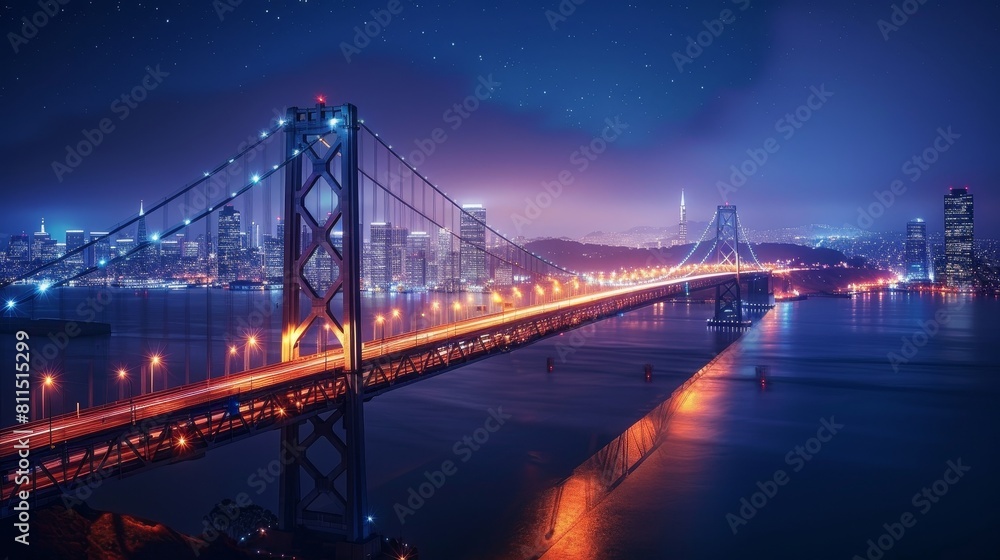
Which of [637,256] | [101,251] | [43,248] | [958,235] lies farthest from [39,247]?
[958,235]

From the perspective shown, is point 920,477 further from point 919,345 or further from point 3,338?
point 3,338

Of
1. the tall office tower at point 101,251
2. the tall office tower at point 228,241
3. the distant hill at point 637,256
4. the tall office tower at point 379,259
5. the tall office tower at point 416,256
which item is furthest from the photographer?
the distant hill at point 637,256

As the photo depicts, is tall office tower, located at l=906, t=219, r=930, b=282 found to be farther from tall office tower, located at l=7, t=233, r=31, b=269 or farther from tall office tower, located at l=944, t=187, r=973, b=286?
tall office tower, located at l=7, t=233, r=31, b=269

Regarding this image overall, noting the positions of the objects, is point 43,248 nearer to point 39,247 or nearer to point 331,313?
point 39,247

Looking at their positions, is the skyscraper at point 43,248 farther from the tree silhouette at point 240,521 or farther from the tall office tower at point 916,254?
the tall office tower at point 916,254

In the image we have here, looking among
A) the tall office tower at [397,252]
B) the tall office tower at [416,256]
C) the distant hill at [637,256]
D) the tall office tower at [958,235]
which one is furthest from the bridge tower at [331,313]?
the tall office tower at [958,235]

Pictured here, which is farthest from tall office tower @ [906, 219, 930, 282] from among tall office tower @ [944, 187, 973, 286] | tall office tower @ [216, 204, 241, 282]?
tall office tower @ [216, 204, 241, 282]
